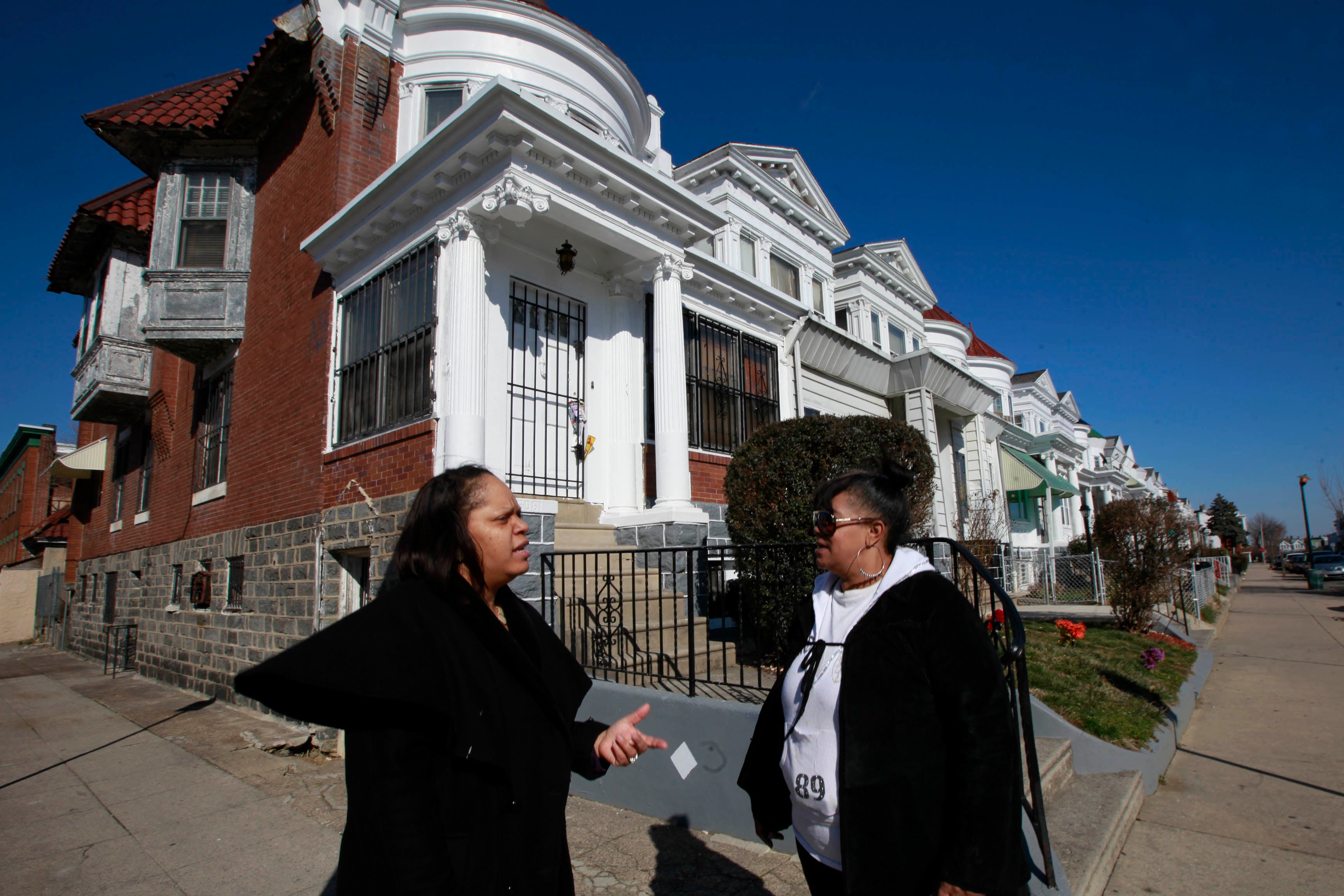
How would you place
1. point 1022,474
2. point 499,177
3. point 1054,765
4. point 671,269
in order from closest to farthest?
point 1054,765, point 499,177, point 671,269, point 1022,474

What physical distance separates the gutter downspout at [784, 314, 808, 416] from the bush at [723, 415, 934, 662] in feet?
16.6

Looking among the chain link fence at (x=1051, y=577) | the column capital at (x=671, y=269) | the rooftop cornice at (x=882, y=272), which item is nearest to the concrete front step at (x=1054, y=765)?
the column capital at (x=671, y=269)

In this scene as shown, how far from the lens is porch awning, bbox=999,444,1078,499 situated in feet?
78.2

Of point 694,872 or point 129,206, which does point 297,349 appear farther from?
point 694,872

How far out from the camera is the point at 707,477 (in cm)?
972

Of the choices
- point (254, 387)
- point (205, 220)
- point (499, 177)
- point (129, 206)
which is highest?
point (129, 206)

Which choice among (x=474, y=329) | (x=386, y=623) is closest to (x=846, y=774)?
(x=386, y=623)

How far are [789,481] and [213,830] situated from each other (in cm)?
506

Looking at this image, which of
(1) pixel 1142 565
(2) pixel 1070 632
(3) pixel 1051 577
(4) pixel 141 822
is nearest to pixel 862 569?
(4) pixel 141 822

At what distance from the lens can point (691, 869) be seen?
3926 millimetres

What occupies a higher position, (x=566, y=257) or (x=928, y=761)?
(x=566, y=257)

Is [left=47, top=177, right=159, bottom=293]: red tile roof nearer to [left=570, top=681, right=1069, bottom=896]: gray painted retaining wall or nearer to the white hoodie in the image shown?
[left=570, top=681, right=1069, bottom=896]: gray painted retaining wall

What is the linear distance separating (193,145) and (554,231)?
7358 millimetres

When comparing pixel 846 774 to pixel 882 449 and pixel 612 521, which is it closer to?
pixel 882 449
